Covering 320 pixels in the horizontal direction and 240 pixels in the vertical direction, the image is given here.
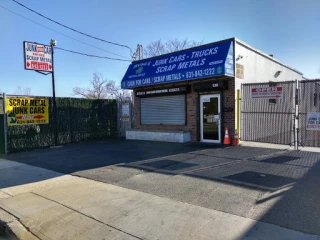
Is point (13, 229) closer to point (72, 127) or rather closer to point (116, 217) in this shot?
point (116, 217)

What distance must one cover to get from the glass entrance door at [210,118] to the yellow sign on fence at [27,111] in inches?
315

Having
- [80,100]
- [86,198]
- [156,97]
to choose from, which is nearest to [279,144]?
[156,97]

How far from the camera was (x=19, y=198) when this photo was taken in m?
5.76

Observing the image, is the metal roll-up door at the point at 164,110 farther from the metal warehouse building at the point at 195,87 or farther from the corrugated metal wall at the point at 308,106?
the corrugated metal wall at the point at 308,106

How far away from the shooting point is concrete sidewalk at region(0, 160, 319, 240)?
3.79 metres

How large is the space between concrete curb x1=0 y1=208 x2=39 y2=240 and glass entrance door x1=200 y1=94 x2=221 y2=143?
9.21 m

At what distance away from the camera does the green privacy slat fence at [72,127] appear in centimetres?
1272

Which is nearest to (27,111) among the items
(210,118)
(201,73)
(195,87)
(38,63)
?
(38,63)

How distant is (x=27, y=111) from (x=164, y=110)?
22.6 feet

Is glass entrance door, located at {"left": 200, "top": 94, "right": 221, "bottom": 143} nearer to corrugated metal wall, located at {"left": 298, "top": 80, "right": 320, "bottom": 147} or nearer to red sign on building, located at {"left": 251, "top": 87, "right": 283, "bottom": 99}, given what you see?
red sign on building, located at {"left": 251, "top": 87, "right": 283, "bottom": 99}

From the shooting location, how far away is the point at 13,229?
4.34 metres

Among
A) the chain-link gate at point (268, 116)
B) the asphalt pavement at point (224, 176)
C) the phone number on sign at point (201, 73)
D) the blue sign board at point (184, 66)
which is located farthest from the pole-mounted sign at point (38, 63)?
the chain-link gate at point (268, 116)

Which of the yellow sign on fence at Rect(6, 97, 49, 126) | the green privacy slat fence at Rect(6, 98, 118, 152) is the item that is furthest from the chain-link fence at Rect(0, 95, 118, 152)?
the yellow sign on fence at Rect(6, 97, 49, 126)

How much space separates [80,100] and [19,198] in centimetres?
1012
